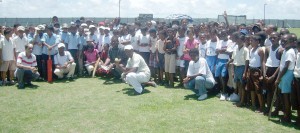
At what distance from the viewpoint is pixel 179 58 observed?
35.2ft

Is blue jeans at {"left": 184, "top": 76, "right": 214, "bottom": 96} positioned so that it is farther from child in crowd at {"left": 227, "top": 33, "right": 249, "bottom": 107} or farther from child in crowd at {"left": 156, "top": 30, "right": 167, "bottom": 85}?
child in crowd at {"left": 156, "top": 30, "right": 167, "bottom": 85}

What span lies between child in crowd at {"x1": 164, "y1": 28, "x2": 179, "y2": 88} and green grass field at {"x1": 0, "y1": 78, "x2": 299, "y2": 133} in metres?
0.62

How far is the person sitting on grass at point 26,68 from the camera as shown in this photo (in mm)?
10828

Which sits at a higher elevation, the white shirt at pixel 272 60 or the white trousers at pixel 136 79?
the white shirt at pixel 272 60

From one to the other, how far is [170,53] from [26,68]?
4843 millimetres

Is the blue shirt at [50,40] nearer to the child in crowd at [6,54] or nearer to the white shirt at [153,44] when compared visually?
the child in crowd at [6,54]

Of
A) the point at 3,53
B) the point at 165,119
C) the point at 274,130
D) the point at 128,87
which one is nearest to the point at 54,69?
the point at 3,53

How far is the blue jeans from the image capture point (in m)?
9.18

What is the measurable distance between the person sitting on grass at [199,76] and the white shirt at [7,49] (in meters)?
6.25

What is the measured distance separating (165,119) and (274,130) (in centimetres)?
227

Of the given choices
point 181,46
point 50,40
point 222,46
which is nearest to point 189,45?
point 181,46

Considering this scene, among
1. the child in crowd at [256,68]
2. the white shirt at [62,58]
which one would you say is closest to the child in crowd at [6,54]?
the white shirt at [62,58]

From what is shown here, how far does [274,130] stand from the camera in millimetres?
6457

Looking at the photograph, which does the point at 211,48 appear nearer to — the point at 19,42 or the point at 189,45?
the point at 189,45
